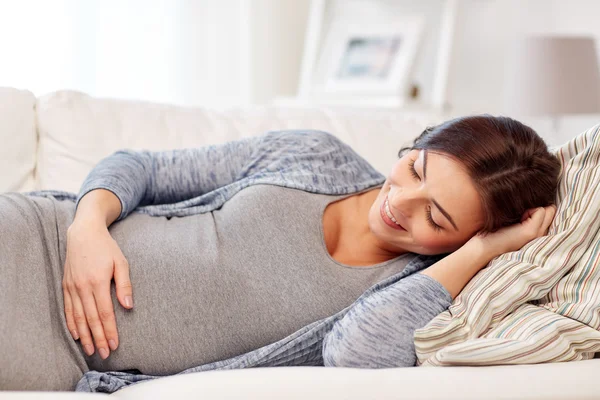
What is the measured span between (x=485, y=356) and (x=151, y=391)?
1.61 ft

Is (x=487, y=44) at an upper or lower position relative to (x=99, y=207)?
upper

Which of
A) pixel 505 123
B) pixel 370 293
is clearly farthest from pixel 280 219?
pixel 505 123

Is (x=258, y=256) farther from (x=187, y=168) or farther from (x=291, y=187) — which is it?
(x=187, y=168)

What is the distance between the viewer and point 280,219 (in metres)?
1.39

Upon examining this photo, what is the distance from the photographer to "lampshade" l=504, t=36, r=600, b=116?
294 cm

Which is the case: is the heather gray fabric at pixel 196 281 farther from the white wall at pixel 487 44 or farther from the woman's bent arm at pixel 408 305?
the white wall at pixel 487 44

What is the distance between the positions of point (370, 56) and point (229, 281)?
234 cm

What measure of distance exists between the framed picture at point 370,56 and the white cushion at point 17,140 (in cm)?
188

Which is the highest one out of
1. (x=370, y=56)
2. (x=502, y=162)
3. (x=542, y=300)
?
(x=502, y=162)

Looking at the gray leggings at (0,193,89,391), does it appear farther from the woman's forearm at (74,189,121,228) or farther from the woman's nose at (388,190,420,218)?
the woman's nose at (388,190,420,218)

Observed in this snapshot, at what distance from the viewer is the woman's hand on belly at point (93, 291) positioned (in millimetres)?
1213

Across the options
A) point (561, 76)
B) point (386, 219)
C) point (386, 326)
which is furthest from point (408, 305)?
point (561, 76)

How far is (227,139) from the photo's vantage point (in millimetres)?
1918

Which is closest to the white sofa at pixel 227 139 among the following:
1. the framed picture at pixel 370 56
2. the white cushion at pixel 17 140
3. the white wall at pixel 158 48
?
the white cushion at pixel 17 140
